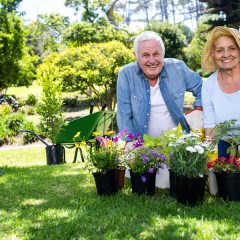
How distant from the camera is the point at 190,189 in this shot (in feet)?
9.46

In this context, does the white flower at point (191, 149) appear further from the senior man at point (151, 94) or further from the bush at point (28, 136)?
the bush at point (28, 136)

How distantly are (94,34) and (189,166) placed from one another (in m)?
20.8

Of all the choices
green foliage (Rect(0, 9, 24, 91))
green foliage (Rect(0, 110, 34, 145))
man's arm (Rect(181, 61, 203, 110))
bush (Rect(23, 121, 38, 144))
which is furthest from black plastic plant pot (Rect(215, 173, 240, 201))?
green foliage (Rect(0, 9, 24, 91))

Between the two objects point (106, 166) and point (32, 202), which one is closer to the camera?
point (106, 166)

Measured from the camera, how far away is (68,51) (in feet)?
55.8

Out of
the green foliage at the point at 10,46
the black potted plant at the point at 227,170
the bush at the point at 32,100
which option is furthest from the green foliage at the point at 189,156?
the green foliage at the point at 10,46

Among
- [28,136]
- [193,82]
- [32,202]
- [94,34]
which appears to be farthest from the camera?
[94,34]

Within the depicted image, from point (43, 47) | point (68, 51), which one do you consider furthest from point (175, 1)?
point (68, 51)

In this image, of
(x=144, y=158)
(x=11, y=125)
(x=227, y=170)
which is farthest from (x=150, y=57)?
(x=11, y=125)

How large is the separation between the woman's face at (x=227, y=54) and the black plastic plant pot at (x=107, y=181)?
4.14ft

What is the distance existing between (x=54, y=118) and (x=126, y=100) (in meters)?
Answer: 4.62

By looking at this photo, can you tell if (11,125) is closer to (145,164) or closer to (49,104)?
(49,104)

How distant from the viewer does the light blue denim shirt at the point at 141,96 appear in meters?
3.62

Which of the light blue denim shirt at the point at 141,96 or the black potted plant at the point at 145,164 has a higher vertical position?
the light blue denim shirt at the point at 141,96
